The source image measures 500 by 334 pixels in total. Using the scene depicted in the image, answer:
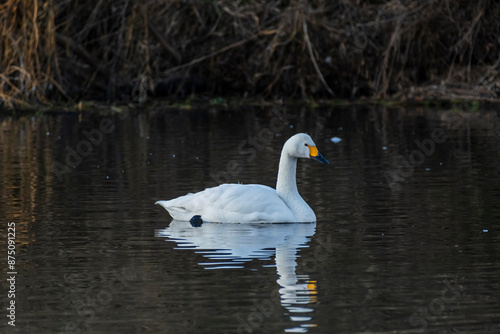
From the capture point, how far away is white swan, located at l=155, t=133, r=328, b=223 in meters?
10.2

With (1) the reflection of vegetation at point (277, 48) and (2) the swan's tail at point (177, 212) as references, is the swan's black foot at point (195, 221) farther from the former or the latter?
(1) the reflection of vegetation at point (277, 48)

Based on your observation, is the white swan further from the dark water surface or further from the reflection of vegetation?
the reflection of vegetation

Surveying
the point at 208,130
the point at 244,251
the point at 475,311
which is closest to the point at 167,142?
the point at 208,130

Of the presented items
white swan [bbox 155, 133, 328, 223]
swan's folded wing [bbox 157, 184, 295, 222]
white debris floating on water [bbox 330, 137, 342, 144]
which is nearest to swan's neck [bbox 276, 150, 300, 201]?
white swan [bbox 155, 133, 328, 223]

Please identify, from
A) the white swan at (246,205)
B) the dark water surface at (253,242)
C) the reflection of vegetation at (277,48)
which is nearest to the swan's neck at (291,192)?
the white swan at (246,205)

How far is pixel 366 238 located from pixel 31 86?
15191 millimetres

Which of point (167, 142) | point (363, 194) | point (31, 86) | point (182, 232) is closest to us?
point (182, 232)

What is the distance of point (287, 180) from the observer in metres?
10.7

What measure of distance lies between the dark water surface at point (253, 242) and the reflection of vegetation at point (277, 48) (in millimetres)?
8120

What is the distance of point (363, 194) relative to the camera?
39.2 feet

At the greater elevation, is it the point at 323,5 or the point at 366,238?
the point at 323,5

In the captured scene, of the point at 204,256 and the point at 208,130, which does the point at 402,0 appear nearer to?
the point at 208,130

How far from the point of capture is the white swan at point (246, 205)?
10250mm

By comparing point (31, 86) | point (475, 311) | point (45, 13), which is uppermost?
point (45, 13)
